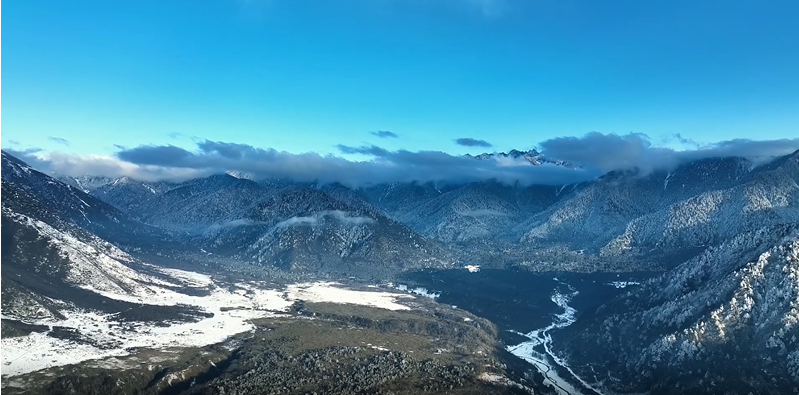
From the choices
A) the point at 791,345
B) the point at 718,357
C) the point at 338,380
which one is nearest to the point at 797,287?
the point at 791,345

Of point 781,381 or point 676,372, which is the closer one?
point 781,381

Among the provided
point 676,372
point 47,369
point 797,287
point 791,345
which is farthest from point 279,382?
point 797,287

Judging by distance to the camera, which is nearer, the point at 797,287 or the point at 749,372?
the point at 749,372

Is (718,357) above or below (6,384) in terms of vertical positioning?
above

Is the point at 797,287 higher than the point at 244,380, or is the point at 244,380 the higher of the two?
the point at 797,287

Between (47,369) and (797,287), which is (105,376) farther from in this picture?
(797,287)

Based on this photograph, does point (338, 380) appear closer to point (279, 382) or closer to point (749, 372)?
point (279, 382)

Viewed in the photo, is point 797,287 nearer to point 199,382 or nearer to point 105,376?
point 199,382

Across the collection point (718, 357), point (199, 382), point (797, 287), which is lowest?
point (199, 382)
